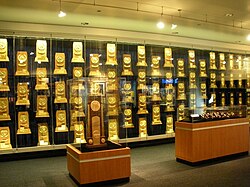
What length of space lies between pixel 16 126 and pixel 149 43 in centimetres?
407

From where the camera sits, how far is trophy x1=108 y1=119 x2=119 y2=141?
4820 mm

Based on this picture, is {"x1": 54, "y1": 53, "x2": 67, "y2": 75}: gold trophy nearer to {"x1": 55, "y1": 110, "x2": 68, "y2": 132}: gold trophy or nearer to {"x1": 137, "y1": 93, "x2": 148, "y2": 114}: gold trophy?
{"x1": 55, "y1": 110, "x2": 68, "y2": 132}: gold trophy

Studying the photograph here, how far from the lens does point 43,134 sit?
6723 mm

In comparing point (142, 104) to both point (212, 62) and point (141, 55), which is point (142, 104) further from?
point (212, 62)

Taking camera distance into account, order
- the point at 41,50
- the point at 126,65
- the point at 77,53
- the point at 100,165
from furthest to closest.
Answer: the point at 126,65 < the point at 77,53 < the point at 41,50 < the point at 100,165

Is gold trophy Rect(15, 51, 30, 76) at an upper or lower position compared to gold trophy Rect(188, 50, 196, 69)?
lower

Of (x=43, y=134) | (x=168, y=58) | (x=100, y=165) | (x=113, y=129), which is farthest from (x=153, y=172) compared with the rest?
(x=168, y=58)

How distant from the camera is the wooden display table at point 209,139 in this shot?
5.54 m

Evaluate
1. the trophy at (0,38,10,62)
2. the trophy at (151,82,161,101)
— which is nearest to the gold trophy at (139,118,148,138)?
the trophy at (151,82,161,101)

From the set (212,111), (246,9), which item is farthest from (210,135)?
(246,9)

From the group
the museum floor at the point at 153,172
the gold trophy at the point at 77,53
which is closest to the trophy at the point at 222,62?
the museum floor at the point at 153,172

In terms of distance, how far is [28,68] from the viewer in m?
6.69

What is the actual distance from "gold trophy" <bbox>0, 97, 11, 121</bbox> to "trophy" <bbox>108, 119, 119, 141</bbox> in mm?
2836

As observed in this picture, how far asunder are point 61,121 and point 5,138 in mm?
1295
